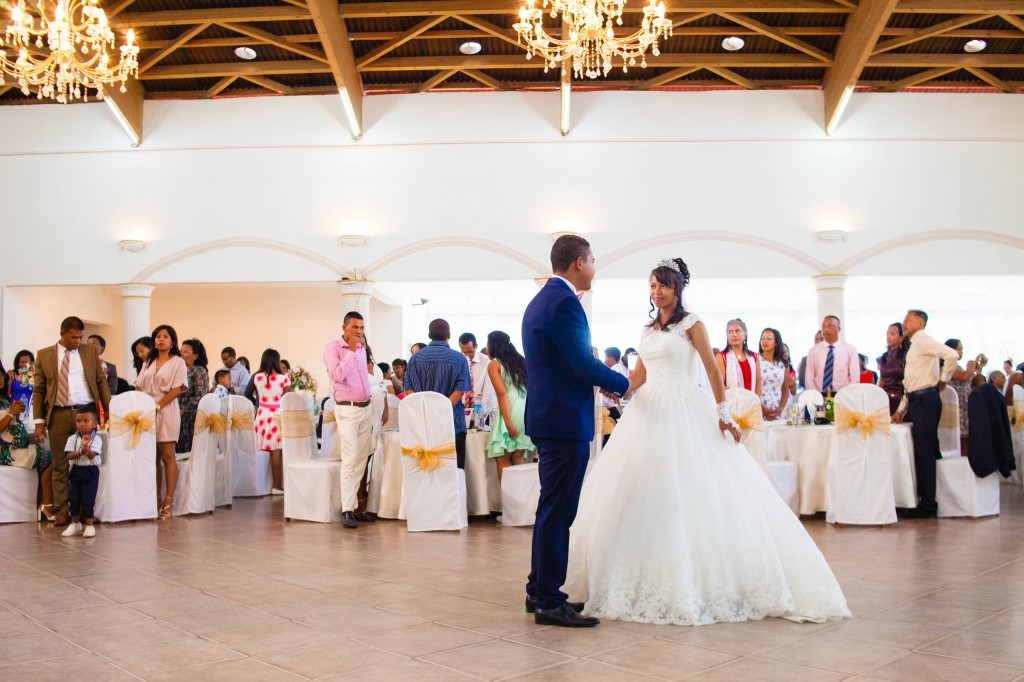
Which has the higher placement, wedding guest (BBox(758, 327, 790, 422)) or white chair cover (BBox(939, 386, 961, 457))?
wedding guest (BBox(758, 327, 790, 422))

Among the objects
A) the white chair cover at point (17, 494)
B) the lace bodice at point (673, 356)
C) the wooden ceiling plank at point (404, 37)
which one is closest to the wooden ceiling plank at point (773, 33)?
the wooden ceiling plank at point (404, 37)

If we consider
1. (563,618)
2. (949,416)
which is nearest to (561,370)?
(563,618)

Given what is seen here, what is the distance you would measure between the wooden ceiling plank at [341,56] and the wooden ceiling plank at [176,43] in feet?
4.91

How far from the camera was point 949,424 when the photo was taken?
22.5ft

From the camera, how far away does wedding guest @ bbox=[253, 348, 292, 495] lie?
876 cm

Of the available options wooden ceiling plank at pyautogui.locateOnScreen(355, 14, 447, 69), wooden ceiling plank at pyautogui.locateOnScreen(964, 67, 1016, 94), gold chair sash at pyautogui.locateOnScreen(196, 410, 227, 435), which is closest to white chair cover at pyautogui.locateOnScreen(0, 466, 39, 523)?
gold chair sash at pyautogui.locateOnScreen(196, 410, 227, 435)

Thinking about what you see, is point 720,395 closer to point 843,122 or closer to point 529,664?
point 529,664

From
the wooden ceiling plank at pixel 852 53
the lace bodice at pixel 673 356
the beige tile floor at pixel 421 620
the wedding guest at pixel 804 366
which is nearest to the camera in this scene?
the beige tile floor at pixel 421 620

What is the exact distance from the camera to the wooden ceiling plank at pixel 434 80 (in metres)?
11.7

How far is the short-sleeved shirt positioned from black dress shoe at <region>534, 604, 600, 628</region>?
3.20 m

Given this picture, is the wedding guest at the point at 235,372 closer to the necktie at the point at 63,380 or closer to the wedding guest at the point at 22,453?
the wedding guest at the point at 22,453

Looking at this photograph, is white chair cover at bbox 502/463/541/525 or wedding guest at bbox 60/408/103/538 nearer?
wedding guest at bbox 60/408/103/538

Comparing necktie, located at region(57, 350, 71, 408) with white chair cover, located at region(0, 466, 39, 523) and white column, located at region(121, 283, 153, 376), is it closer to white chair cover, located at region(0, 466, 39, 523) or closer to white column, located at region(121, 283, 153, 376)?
white chair cover, located at region(0, 466, 39, 523)

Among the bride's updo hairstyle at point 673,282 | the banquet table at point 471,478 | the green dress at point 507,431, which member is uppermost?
the bride's updo hairstyle at point 673,282
